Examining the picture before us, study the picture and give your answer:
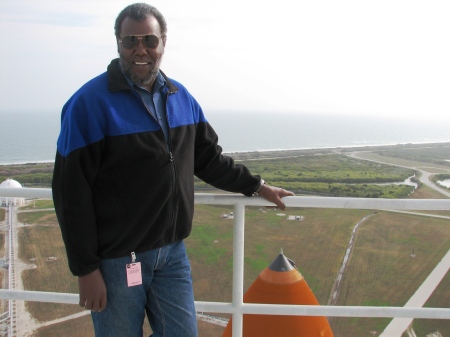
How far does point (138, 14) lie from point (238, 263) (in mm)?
1021

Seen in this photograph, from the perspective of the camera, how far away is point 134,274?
1371mm

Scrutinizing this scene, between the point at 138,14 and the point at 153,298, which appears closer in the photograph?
the point at 138,14

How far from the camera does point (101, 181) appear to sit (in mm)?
1312

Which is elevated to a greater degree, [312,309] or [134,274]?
[134,274]

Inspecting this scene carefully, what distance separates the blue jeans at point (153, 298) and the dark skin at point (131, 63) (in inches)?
1.7

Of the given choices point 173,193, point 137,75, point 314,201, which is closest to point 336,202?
point 314,201

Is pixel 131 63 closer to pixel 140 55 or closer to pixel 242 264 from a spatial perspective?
pixel 140 55

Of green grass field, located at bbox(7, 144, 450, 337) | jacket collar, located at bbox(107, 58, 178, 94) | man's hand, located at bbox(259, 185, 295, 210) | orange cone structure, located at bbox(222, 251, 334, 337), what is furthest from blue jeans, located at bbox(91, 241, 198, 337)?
green grass field, located at bbox(7, 144, 450, 337)

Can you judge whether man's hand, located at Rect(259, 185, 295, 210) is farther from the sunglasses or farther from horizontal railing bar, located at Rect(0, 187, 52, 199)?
horizontal railing bar, located at Rect(0, 187, 52, 199)

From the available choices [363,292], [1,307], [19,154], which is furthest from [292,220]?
[19,154]

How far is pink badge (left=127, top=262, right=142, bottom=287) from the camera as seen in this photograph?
1.37 meters

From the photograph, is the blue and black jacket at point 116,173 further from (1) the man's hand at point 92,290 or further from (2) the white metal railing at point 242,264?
(2) the white metal railing at point 242,264

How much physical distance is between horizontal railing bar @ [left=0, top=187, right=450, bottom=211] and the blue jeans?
0.92ft

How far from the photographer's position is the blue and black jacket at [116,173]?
1.24m
